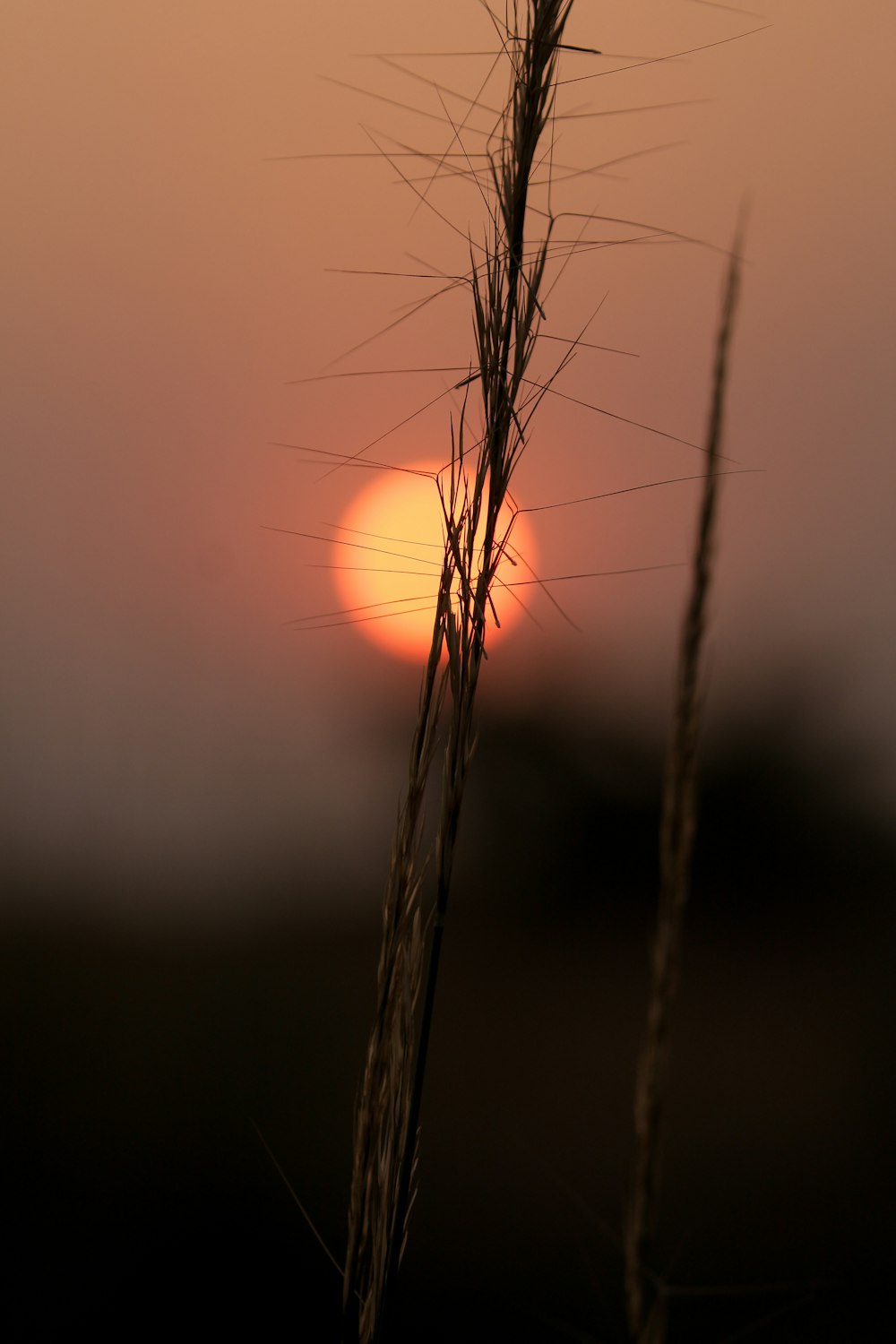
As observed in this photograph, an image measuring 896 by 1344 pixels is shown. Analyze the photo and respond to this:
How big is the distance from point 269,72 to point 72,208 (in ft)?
1.31

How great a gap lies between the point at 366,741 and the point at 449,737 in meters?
1.00

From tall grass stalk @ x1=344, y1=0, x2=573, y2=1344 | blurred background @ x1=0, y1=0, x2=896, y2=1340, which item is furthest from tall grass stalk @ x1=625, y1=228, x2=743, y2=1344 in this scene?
blurred background @ x1=0, y1=0, x2=896, y2=1340

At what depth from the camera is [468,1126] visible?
1494 millimetres

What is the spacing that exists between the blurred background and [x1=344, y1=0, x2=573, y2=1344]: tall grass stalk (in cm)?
35

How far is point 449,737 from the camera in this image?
320 mm

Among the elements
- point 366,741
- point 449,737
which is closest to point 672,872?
point 449,737

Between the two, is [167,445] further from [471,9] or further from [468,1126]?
[468,1126]

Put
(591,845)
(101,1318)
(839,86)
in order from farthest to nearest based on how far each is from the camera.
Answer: (591,845) < (101,1318) < (839,86)

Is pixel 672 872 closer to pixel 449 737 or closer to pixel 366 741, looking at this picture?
pixel 449 737

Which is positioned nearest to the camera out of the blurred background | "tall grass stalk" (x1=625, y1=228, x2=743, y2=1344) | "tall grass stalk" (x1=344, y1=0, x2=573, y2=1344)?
"tall grass stalk" (x1=625, y1=228, x2=743, y2=1344)

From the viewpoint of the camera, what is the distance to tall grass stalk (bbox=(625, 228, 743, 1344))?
0.18 meters

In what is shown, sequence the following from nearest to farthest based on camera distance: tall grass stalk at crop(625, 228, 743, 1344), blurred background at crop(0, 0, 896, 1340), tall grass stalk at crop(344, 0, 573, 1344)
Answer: tall grass stalk at crop(625, 228, 743, 1344) → tall grass stalk at crop(344, 0, 573, 1344) → blurred background at crop(0, 0, 896, 1340)

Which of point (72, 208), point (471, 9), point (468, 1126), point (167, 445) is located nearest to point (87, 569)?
point (167, 445)

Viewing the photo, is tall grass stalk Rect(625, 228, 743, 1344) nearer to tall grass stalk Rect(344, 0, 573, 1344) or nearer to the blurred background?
tall grass stalk Rect(344, 0, 573, 1344)
